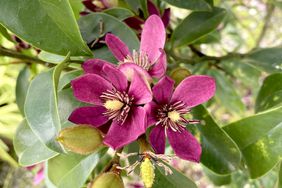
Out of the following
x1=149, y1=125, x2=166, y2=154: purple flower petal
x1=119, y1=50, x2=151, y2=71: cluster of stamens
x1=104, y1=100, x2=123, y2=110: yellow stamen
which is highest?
x1=119, y1=50, x2=151, y2=71: cluster of stamens

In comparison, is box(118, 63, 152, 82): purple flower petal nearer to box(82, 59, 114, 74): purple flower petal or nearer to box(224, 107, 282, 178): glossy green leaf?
box(82, 59, 114, 74): purple flower petal

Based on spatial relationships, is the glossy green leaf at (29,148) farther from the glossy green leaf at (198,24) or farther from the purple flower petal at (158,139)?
the glossy green leaf at (198,24)

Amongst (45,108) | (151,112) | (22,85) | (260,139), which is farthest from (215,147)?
(22,85)

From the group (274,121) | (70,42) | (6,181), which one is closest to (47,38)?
(70,42)

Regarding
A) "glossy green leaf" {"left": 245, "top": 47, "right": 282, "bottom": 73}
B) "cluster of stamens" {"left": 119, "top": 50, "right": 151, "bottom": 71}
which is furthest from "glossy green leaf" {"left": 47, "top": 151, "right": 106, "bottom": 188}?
"glossy green leaf" {"left": 245, "top": 47, "right": 282, "bottom": 73}

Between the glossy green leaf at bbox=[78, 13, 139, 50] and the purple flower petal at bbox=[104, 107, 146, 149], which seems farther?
the glossy green leaf at bbox=[78, 13, 139, 50]

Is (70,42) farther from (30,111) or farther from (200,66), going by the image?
(200,66)

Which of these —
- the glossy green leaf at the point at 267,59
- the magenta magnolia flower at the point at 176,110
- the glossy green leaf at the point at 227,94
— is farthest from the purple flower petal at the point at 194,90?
the glossy green leaf at the point at 227,94

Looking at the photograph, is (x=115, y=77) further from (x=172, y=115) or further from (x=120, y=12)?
A: (x=120, y=12)
